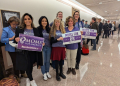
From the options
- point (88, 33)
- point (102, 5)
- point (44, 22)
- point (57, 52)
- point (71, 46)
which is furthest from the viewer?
point (102, 5)

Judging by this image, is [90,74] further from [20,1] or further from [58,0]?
[58,0]

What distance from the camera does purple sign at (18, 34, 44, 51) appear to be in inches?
60.1

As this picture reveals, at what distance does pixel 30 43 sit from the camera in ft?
5.25

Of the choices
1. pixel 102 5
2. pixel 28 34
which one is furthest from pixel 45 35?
pixel 102 5

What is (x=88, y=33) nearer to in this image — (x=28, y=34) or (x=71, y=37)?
(x=71, y=37)

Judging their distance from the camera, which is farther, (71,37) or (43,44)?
(71,37)

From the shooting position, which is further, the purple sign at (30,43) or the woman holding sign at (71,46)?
the woman holding sign at (71,46)

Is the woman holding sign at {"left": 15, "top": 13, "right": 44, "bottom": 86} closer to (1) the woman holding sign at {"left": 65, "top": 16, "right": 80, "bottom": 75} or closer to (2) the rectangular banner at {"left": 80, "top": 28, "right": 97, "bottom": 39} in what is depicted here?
(1) the woman holding sign at {"left": 65, "top": 16, "right": 80, "bottom": 75}

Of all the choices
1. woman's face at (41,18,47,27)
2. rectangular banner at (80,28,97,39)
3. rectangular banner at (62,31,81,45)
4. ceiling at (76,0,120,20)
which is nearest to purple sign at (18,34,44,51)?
woman's face at (41,18,47,27)

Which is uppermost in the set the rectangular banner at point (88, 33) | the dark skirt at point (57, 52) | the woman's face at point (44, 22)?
the woman's face at point (44, 22)

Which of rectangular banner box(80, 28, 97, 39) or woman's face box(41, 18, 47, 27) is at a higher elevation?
woman's face box(41, 18, 47, 27)

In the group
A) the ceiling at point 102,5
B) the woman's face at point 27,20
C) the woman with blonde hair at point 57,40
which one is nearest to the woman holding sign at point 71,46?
the woman with blonde hair at point 57,40

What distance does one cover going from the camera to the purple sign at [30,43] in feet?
5.01

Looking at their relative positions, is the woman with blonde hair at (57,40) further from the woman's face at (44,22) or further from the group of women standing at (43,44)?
the woman's face at (44,22)
